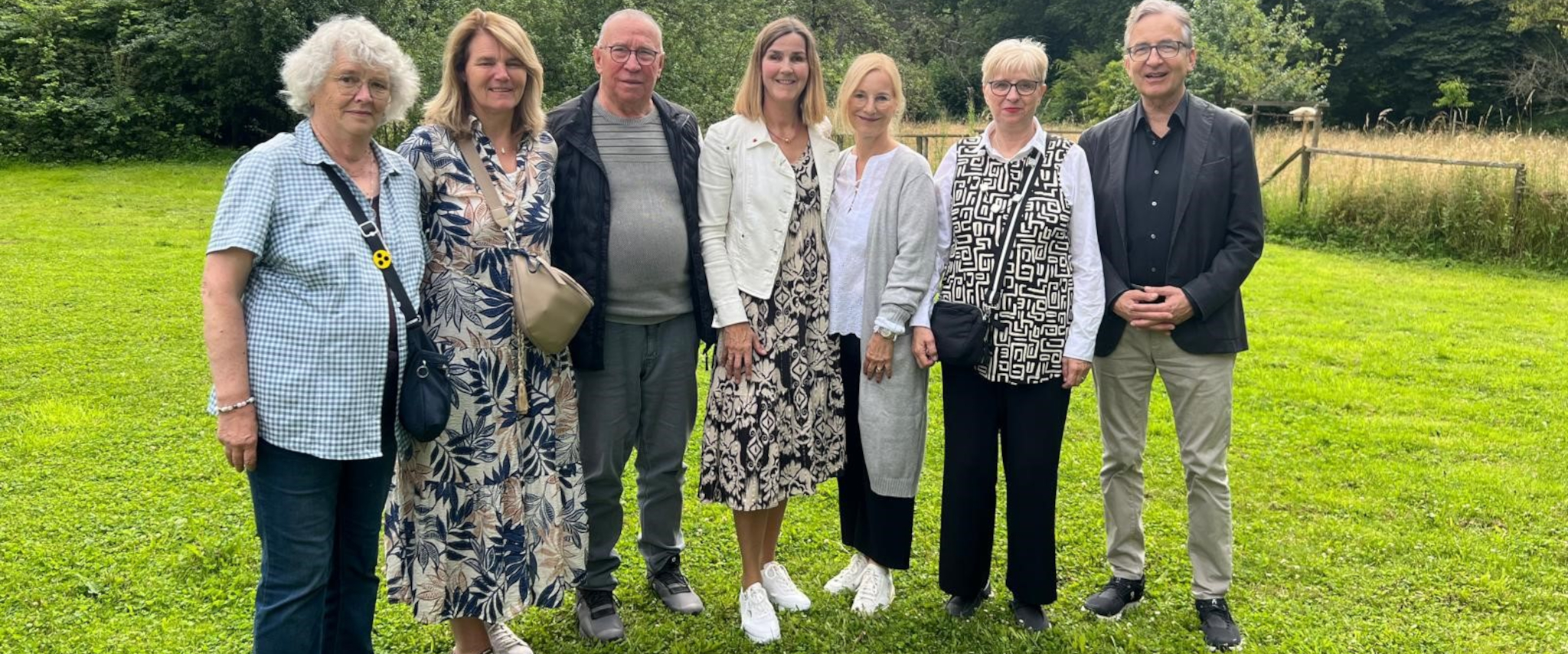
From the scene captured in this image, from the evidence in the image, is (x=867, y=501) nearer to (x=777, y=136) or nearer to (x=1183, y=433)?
(x=1183, y=433)

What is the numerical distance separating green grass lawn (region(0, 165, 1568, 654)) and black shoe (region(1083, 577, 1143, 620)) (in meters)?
0.06

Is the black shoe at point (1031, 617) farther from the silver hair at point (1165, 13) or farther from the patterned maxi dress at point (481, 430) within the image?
the silver hair at point (1165, 13)

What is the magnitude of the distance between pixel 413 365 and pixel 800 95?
1.58 metres

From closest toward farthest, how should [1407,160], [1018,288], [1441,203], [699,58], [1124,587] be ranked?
[1018,288], [1124,587], [1441,203], [1407,160], [699,58]

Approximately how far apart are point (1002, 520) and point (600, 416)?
7.36ft

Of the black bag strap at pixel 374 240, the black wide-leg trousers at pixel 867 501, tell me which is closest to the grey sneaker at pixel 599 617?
the black wide-leg trousers at pixel 867 501

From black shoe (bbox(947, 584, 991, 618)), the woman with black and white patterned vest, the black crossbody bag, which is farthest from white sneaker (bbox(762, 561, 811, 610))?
the black crossbody bag

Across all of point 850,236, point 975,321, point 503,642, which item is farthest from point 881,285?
point 503,642

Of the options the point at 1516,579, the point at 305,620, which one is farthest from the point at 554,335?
the point at 1516,579

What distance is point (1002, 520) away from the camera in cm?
484

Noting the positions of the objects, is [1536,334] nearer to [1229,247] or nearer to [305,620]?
[1229,247]

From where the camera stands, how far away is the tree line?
15.2 meters

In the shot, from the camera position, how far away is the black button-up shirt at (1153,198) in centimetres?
343

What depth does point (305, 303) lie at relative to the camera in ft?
7.96
